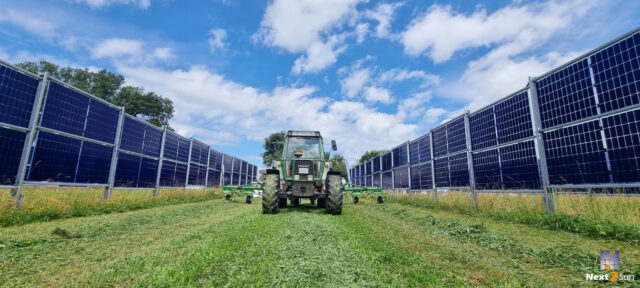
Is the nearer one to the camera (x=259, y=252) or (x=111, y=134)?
(x=259, y=252)

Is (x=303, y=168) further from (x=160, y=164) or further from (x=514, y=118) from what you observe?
(x=160, y=164)

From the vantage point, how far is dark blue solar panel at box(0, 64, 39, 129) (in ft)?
21.6

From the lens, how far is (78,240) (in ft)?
13.6

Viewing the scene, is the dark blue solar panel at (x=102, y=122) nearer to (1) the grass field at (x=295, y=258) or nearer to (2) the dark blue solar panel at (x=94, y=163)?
(2) the dark blue solar panel at (x=94, y=163)

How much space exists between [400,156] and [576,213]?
11.8 meters

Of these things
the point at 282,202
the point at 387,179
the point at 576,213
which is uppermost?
the point at 387,179

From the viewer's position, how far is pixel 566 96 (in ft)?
22.4

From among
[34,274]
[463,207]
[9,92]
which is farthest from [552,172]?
[9,92]

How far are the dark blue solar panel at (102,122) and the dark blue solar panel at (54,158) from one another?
748mm

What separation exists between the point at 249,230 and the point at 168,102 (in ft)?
155

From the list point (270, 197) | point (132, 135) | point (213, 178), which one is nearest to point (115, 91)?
point (213, 178)

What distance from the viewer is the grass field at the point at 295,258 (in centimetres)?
255

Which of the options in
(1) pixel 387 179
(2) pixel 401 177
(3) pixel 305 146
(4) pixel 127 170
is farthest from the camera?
(1) pixel 387 179

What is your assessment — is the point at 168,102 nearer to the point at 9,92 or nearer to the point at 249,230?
the point at 9,92
